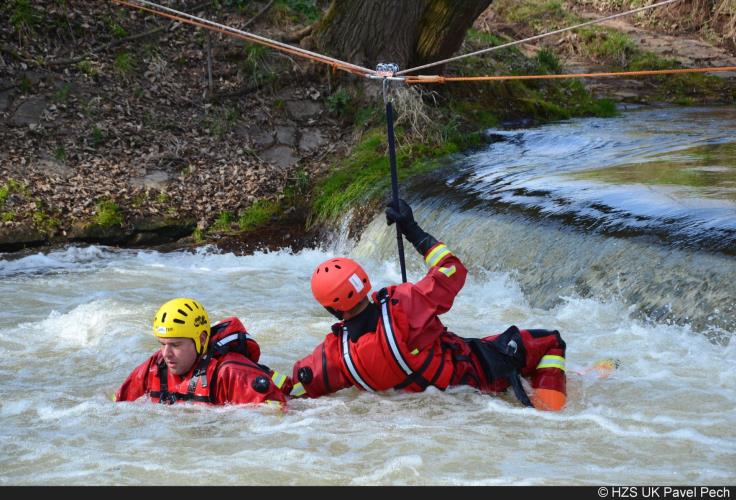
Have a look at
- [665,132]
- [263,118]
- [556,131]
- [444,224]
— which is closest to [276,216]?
[263,118]

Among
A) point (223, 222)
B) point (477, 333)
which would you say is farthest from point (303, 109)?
point (477, 333)

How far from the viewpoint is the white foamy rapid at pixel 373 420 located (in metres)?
4.42

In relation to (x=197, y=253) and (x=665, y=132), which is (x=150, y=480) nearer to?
(x=197, y=253)

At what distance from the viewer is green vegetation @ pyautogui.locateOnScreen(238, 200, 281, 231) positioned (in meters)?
11.1

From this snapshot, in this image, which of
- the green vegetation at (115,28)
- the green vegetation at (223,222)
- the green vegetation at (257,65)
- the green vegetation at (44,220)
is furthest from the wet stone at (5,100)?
the green vegetation at (257,65)

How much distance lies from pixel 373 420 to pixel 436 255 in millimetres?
965

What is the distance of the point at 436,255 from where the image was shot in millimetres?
5195

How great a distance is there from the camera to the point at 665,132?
1208 cm

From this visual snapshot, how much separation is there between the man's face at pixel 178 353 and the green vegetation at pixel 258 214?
5827 mm

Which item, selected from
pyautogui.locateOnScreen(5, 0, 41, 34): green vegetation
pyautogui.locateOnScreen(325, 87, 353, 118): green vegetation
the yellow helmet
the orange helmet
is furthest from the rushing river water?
pyautogui.locateOnScreen(5, 0, 41, 34): green vegetation

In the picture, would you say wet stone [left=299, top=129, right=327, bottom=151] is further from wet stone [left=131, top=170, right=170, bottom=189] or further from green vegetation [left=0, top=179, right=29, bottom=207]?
green vegetation [left=0, top=179, right=29, bottom=207]

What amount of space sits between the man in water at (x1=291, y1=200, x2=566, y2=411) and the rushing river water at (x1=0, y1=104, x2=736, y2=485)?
143 mm

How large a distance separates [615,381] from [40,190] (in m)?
7.34

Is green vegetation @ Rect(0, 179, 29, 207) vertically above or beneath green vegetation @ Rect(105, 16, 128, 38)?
beneath
